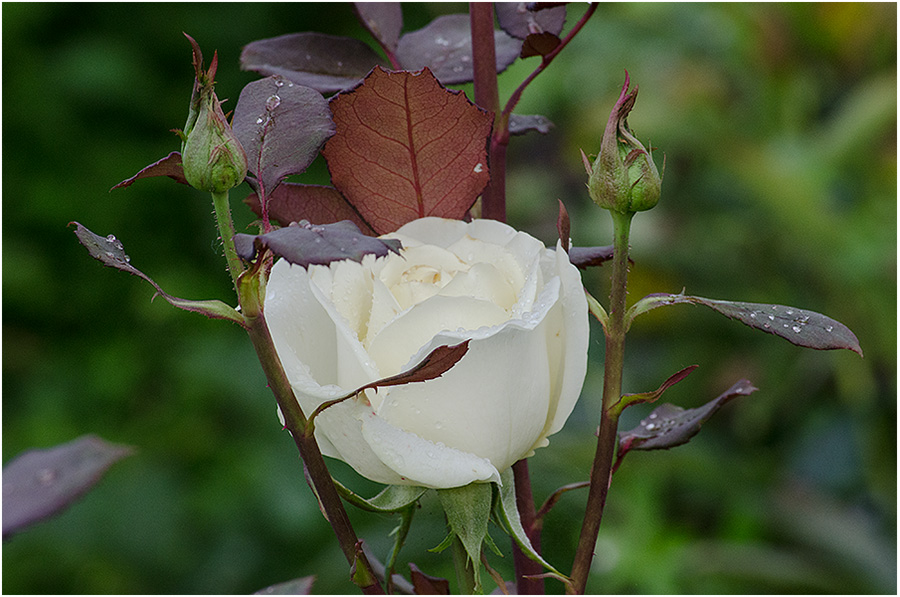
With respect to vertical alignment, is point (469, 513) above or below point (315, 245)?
below

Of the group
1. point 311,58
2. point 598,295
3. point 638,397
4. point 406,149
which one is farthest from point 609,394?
point 598,295

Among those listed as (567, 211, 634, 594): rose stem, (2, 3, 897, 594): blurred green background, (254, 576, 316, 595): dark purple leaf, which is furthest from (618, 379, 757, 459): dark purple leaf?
(2, 3, 897, 594): blurred green background

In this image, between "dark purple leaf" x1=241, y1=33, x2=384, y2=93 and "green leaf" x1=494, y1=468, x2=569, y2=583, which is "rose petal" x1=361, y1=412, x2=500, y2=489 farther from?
"dark purple leaf" x1=241, y1=33, x2=384, y2=93

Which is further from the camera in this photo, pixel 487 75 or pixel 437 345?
pixel 487 75

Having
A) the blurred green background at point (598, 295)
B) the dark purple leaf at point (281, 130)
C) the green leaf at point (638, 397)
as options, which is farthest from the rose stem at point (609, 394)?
the blurred green background at point (598, 295)

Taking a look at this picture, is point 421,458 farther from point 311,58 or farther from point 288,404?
point 311,58

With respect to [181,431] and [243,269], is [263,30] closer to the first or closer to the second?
[181,431]
